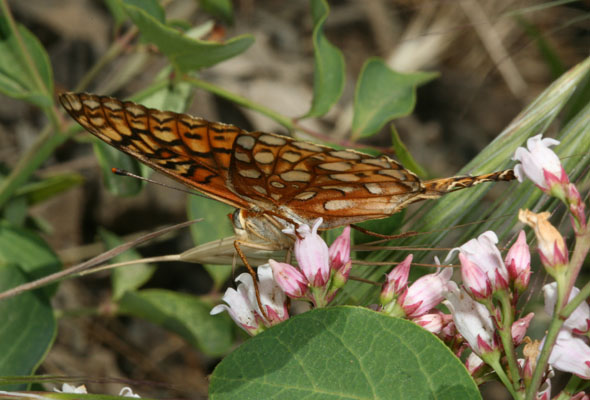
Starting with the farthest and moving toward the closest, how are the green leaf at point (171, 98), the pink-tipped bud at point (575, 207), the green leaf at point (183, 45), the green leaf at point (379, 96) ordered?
the green leaf at point (379, 96), the green leaf at point (171, 98), the green leaf at point (183, 45), the pink-tipped bud at point (575, 207)

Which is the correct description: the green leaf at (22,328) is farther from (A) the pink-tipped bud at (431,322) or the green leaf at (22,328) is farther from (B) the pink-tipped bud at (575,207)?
(B) the pink-tipped bud at (575,207)

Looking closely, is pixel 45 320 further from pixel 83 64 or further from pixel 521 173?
pixel 83 64

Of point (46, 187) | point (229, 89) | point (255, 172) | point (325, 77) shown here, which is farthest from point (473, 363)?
point (229, 89)

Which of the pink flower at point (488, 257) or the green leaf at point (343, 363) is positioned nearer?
the green leaf at point (343, 363)

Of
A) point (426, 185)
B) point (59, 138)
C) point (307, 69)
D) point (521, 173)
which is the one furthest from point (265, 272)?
point (307, 69)

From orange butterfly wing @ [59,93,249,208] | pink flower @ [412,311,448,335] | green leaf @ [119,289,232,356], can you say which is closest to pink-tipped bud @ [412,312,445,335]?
pink flower @ [412,311,448,335]

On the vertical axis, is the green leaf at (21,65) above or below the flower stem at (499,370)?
above

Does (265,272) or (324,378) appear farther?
(265,272)

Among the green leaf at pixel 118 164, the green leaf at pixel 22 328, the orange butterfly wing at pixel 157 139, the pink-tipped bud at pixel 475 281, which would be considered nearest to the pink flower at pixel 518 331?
the pink-tipped bud at pixel 475 281
